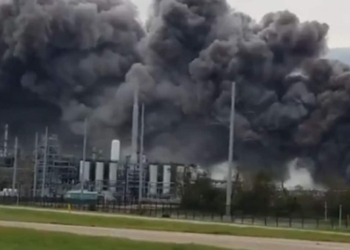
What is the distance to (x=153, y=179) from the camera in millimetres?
91938

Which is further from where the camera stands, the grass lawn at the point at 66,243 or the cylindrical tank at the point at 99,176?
the cylindrical tank at the point at 99,176

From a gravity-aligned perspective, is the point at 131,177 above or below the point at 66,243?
above

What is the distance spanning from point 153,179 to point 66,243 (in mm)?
71938

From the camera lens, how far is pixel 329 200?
6297 cm

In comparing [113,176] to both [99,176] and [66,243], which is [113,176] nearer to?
[99,176]

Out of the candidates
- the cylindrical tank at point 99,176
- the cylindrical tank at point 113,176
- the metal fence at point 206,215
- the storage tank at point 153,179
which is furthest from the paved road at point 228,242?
the storage tank at point 153,179

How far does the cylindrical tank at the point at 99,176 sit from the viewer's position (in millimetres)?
89438

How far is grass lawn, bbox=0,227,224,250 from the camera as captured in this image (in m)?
18.9

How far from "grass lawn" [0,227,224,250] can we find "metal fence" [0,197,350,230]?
24.8m

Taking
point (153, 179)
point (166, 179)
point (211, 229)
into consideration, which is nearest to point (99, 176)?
point (153, 179)

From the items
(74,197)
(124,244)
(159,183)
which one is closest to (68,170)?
(159,183)

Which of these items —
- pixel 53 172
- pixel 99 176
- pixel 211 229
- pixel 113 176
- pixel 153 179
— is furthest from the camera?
pixel 153 179

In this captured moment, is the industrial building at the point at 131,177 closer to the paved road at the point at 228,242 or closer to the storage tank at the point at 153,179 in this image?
the storage tank at the point at 153,179

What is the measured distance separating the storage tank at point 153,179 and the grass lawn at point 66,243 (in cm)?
6793
